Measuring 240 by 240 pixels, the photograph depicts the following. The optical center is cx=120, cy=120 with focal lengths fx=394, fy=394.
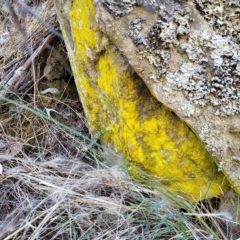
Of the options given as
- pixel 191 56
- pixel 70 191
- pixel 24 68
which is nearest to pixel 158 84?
pixel 191 56

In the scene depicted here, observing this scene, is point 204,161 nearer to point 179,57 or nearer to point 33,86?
point 179,57

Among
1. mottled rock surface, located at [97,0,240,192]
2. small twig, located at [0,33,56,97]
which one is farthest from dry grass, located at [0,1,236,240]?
mottled rock surface, located at [97,0,240,192]

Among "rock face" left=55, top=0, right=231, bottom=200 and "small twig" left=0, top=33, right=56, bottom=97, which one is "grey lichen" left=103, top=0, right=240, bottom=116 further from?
"small twig" left=0, top=33, right=56, bottom=97

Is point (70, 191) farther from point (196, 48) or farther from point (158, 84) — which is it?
point (196, 48)

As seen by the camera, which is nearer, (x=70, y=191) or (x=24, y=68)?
(x=70, y=191)

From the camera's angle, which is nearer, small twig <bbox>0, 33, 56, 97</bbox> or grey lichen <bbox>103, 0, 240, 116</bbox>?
grey lichen <bbox>103, 0, 240, 116</bbox>

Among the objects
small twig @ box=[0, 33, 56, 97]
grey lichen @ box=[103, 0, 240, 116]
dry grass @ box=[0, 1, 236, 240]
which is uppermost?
grey lichen @ box=[103, 0, 240, 116]

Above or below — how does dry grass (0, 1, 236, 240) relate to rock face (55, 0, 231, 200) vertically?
below

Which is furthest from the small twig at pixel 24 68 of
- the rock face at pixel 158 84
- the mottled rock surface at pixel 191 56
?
the mottled rock surface at pixel 191 56
